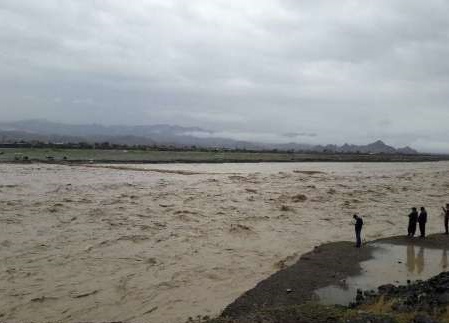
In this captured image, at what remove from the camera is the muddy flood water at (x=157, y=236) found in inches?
604

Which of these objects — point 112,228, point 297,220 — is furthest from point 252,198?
point 112,228

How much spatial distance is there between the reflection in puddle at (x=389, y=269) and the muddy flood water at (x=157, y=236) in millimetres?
221

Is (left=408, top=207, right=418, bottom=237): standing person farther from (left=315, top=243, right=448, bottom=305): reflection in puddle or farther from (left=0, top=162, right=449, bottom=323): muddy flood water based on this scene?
(left=315, top=243, right=448, bottom=305): reflection in puddle

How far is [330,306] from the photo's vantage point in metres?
12.0

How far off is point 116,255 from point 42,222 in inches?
319

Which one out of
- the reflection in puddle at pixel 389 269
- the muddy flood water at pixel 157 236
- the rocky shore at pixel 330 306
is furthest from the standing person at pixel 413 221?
the rocky shore at pixel 330 306

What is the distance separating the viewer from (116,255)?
20.6 metres

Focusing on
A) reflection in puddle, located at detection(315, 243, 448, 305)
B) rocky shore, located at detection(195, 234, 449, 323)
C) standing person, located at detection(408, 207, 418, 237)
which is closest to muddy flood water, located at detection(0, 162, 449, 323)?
reflection in puddle, located at detection(315, 243, 448, 305)

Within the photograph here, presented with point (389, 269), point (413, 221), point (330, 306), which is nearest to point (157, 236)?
point (389, 269)

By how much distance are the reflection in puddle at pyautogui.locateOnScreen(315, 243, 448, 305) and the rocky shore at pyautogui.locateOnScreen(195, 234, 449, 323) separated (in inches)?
14.9

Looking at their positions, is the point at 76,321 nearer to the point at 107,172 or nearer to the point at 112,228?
the point at 112,228

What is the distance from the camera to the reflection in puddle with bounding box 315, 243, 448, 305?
15070 mm

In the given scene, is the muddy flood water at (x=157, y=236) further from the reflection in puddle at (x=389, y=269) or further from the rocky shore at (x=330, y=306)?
the rocky shore at (x=330, y=306)

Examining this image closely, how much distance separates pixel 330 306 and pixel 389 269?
23.9ft
